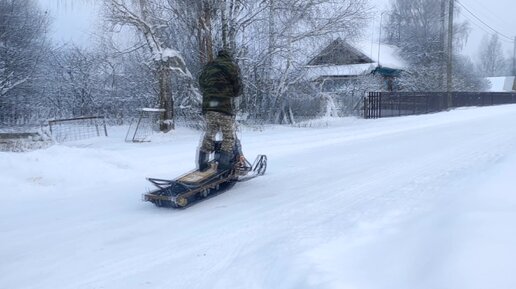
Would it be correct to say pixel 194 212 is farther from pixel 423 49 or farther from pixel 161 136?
pixel 423 49

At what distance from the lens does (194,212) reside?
6297 mm

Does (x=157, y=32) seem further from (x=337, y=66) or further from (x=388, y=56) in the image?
(x=388, y=56)

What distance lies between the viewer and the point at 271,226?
18.0 ft

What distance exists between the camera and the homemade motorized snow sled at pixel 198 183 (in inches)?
252

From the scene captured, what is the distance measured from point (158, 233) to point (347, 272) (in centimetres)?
235

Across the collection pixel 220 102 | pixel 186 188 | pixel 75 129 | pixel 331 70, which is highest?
pixel 331 70

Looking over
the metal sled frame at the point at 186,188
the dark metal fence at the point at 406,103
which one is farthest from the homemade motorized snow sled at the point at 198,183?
the dark metal fence at the point at 406,103

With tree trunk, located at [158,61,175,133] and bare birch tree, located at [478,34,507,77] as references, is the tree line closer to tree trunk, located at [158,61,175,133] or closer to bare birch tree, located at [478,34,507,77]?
tree trunk, located at [158,61,175,133]

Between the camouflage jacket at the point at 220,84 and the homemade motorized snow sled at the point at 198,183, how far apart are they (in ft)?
1.92

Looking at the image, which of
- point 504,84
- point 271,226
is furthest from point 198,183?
point 504,84

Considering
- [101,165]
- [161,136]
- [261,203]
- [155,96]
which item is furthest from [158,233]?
[155,96]

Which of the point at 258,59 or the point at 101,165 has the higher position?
the point at 258,59

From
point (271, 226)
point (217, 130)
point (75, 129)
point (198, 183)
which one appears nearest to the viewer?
point (271, 226)

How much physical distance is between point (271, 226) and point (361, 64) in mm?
25404
